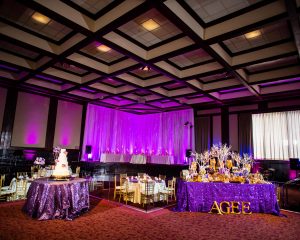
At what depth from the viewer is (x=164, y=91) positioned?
10.1m

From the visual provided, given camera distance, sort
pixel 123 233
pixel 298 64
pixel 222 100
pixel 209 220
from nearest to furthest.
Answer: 1. pixel 123 233
2. pixel 209 220
3. pixel 298 64
4. pixel 222 100

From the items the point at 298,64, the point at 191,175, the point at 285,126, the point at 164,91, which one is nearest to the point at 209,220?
the point at 191,175

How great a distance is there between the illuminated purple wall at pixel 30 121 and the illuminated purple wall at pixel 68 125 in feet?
2.01

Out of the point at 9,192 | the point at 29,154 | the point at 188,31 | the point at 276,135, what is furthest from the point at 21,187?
the point at 276,135

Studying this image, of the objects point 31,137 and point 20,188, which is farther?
point 31,137

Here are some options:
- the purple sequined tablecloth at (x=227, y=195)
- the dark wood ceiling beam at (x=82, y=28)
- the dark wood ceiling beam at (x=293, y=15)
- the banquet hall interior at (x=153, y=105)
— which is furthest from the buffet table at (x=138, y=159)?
the dark wood ceiling beam at (x=293, y=15)

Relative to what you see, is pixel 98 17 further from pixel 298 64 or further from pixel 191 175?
pixel 298 64

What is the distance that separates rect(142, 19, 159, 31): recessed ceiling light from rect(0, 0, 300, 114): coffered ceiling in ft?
0.08

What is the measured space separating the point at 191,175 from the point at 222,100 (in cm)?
608

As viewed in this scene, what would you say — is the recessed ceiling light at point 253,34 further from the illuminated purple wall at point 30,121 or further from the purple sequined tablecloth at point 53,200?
the illuminated purple wall at point 30,121

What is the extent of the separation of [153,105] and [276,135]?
6.40m

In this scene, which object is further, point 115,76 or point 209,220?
point 115,76

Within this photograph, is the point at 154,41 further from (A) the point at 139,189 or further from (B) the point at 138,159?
(B) the point at 138,159

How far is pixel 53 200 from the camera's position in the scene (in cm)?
422
